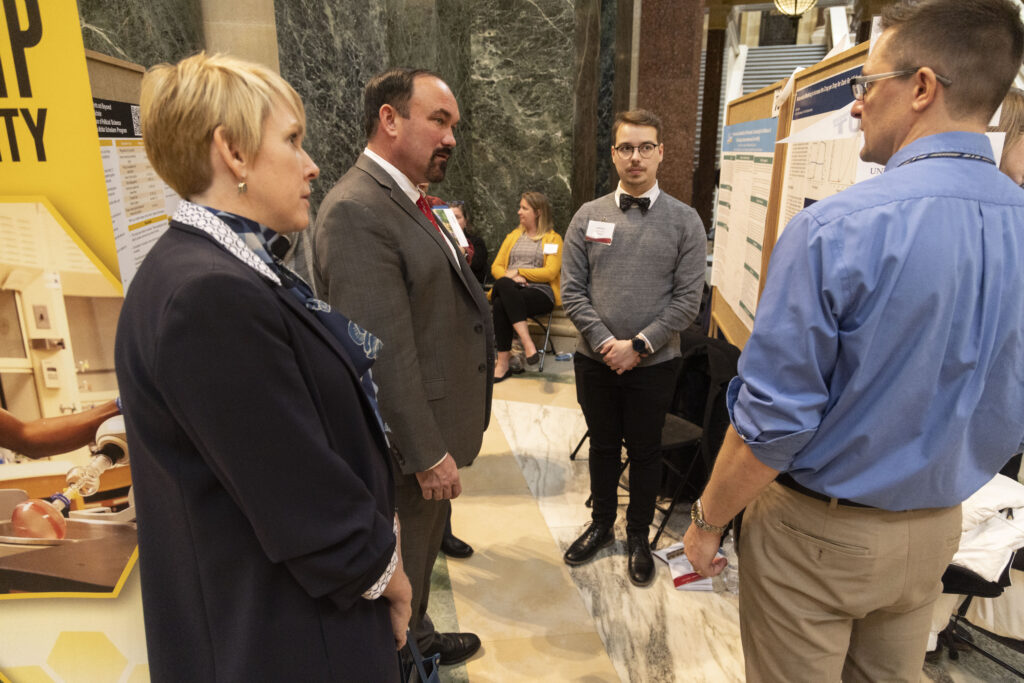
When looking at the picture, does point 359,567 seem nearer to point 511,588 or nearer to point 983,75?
point 983,75

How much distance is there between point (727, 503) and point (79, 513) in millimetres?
1400

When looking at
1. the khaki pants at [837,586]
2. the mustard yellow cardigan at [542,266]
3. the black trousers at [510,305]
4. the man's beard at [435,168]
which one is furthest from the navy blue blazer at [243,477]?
the mustard yellow cardigan at [542,266]

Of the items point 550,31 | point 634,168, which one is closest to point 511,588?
point 634,168

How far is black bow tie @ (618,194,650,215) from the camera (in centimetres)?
256

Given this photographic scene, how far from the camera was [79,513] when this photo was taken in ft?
4.52

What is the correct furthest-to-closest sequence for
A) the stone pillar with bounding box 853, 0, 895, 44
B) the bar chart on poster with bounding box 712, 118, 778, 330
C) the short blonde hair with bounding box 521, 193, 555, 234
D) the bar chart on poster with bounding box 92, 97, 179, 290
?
the stone pillar with bounding box 853, 0, 895, 44, the short blonde hair with bounding box 521, 193, 555, 234, the bar chart on poster with bounding box 712, 118, 778, 330, the bar chart on poster with bounding box 92, 97, 179, 290

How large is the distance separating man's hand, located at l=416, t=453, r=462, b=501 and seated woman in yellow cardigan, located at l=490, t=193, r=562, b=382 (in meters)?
3.45

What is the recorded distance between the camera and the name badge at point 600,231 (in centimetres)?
258

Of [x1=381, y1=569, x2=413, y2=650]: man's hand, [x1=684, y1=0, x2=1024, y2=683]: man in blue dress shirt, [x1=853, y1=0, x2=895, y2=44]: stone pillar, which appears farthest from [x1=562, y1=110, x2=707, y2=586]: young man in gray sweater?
[x1=853, y1=0, x2=895, y2=44]: stone pillar

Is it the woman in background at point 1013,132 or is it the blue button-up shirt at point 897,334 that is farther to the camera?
the woman in background at point 1013,132

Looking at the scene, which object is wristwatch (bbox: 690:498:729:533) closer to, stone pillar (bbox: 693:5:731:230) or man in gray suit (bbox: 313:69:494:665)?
man in gray suit (bbox: 313:69:494:665)

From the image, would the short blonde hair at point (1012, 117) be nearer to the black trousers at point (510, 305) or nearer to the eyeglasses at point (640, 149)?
the eyeglasses at point (640, 149)

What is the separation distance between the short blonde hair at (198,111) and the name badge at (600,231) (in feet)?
5.93

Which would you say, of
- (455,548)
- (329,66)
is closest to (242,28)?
(329,66)
